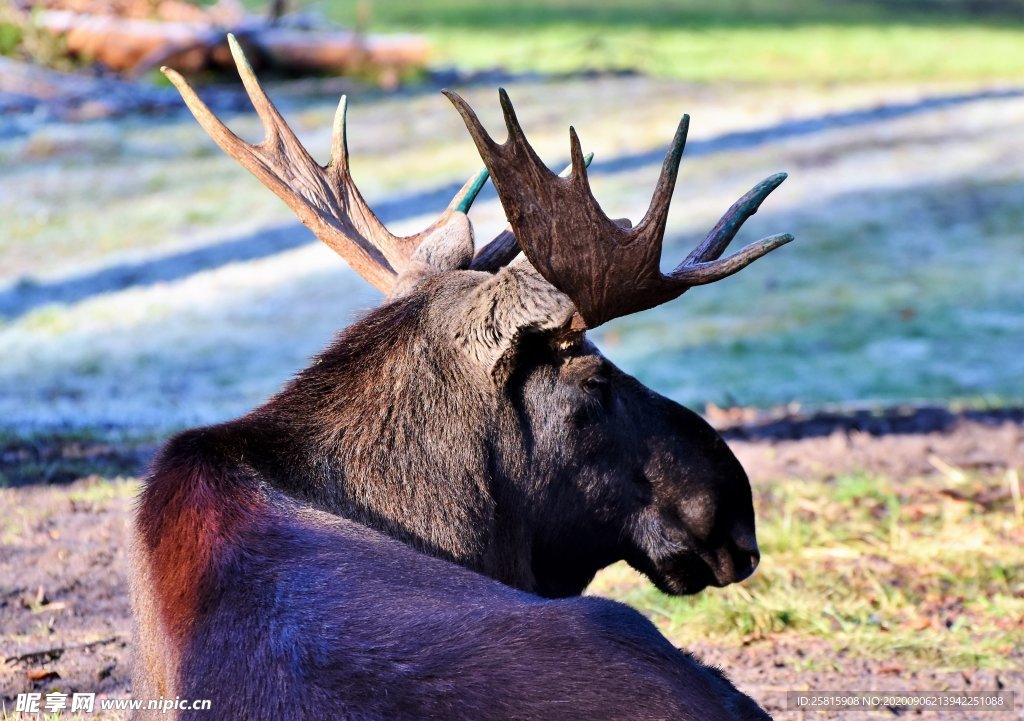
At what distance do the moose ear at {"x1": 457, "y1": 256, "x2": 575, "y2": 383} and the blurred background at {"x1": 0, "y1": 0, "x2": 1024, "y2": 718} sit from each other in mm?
1299

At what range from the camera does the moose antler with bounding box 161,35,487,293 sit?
4438 millimetres

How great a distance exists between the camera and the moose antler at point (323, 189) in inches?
175

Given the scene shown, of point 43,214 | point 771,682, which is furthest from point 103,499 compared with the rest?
point 43,214

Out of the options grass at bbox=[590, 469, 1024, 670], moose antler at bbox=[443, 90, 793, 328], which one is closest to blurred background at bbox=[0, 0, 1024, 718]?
grass at bbox=[590, 469, 1024, 670]

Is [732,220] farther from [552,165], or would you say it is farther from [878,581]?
[552,165]

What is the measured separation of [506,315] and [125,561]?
2.63 meters

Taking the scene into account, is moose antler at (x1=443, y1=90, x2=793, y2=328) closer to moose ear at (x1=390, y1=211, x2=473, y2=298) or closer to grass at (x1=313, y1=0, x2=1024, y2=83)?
moose ear at (x1=390, y1=211, x2=473, y2=298)

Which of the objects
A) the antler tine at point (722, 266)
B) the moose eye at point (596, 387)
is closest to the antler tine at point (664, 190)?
the antler tine at point (722, 266)

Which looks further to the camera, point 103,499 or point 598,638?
point 103,499

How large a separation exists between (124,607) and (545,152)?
10418 mm

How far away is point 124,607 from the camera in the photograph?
5.09 metres

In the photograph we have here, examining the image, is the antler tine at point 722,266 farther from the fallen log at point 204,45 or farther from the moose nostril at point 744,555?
the fallen log at point 204,45

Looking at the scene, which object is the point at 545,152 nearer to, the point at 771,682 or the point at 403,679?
the point at 771,682

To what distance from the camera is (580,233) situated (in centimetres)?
363
